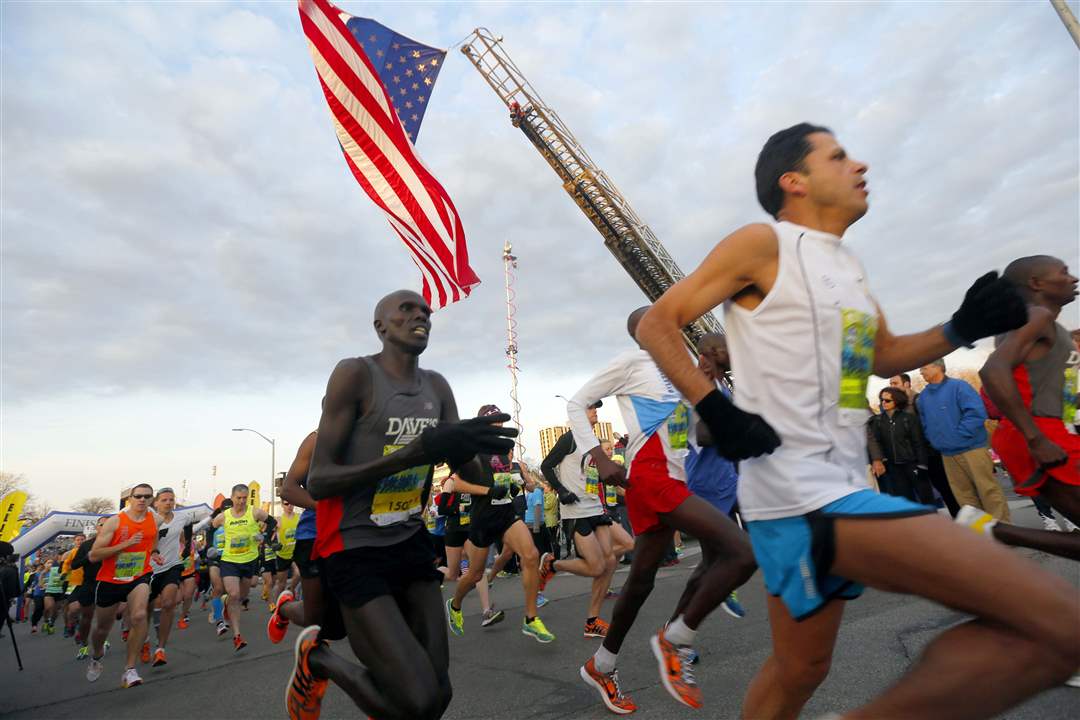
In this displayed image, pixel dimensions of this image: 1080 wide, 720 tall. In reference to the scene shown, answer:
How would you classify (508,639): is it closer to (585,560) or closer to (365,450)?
(585,560)

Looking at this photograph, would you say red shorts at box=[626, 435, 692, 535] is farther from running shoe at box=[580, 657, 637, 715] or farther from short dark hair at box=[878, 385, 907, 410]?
short dark hair at box=[878, 385, 907, 410]

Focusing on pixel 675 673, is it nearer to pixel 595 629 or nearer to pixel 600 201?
pixel 595 629

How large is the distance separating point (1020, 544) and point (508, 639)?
4.20 metres

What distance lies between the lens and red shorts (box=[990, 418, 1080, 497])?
3459 millimetres

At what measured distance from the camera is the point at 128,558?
742cm

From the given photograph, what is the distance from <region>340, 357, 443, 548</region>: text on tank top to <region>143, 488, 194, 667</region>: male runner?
630cm

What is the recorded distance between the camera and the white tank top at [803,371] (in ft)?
5.93

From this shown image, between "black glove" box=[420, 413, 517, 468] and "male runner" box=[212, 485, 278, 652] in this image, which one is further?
"male runner" box=[212, 485, 278, 652]

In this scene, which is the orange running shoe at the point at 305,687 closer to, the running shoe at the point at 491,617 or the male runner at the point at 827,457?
the male runner at the point at 827,457

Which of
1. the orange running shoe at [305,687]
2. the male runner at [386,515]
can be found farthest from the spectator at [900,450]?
the orange running shoe at [305,687]

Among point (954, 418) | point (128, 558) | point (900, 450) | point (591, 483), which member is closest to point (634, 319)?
point (591, 483)

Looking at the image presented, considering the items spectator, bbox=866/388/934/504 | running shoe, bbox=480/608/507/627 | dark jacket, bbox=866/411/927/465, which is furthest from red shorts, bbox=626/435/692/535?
spectator, bbox=866/388/934/504

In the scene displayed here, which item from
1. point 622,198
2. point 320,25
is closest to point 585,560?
point 320,25

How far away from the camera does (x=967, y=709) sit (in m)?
1.36
